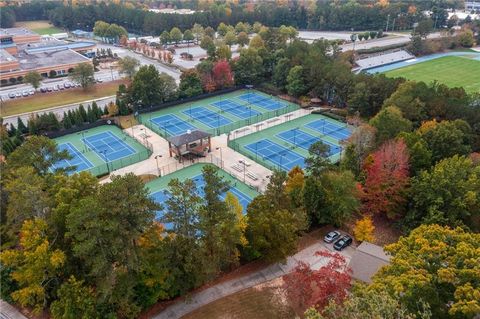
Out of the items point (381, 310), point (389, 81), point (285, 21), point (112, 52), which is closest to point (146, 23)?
point (112, 52)

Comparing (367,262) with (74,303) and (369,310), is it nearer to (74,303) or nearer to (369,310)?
(369,310)

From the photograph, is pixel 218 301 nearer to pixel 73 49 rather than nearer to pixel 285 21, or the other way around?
pixel 73 49

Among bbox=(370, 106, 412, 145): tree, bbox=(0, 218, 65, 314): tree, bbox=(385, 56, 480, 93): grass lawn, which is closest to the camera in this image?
bbox=(0, 218, 65, 314): tree

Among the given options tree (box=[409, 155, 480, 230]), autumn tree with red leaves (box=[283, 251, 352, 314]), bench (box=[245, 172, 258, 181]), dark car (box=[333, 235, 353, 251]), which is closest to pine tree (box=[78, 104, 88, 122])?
bench (box=[245, 172, 258, 181])

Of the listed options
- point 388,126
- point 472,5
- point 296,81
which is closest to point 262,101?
point 296,81

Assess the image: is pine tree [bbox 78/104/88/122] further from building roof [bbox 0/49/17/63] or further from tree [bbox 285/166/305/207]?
tree [bbox 285/166/305/207]
